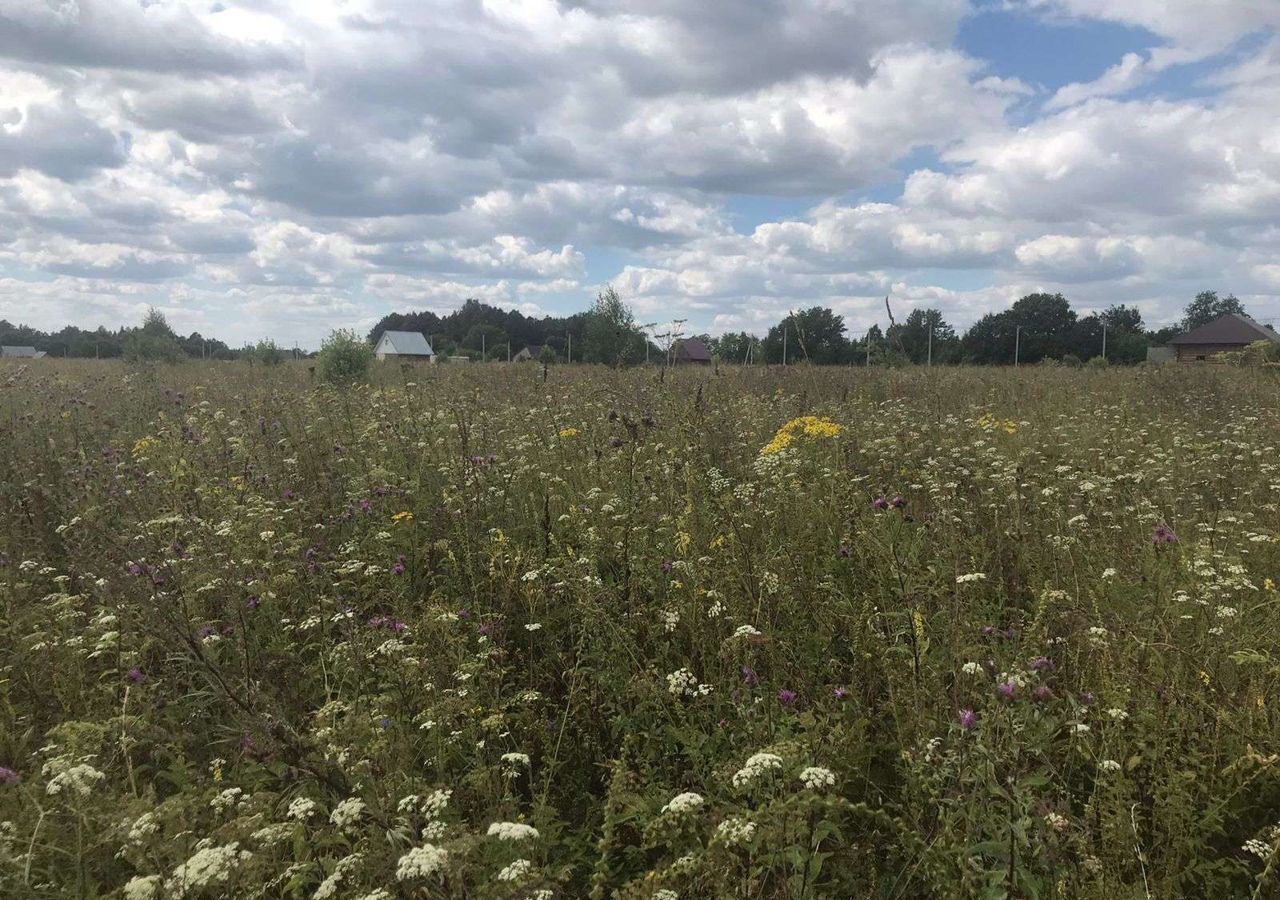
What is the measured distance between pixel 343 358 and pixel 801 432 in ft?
35.3

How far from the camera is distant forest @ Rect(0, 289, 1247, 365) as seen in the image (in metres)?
11.4

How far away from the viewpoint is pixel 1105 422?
7.59m

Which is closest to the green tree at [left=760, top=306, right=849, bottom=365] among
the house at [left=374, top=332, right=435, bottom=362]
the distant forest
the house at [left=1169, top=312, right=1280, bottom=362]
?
the distant forest

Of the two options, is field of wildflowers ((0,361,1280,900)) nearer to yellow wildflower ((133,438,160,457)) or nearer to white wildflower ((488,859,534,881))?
white wildflower ((488,859,534,881))

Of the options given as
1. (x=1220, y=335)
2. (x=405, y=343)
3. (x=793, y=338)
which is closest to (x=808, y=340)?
(x=793, y=338)

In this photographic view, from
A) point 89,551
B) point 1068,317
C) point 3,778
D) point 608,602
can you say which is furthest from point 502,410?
point 1068,317

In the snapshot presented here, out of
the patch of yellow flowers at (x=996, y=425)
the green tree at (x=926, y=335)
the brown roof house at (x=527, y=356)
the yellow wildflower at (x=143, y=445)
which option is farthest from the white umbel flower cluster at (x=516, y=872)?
the green tree at (x=926, y=335)

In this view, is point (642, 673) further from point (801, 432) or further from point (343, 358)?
point (343, 358)

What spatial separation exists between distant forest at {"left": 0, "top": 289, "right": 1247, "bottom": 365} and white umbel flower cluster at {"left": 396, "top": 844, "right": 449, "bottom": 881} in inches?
210

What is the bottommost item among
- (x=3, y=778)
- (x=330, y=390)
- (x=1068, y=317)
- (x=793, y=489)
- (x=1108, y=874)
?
(x=1108, y=874)

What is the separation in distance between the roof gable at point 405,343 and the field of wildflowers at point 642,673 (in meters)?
76.8

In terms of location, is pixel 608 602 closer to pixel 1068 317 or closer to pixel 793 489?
pixel 793 489

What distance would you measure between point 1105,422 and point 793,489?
4898 millimetres

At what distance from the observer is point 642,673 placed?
2.71m
